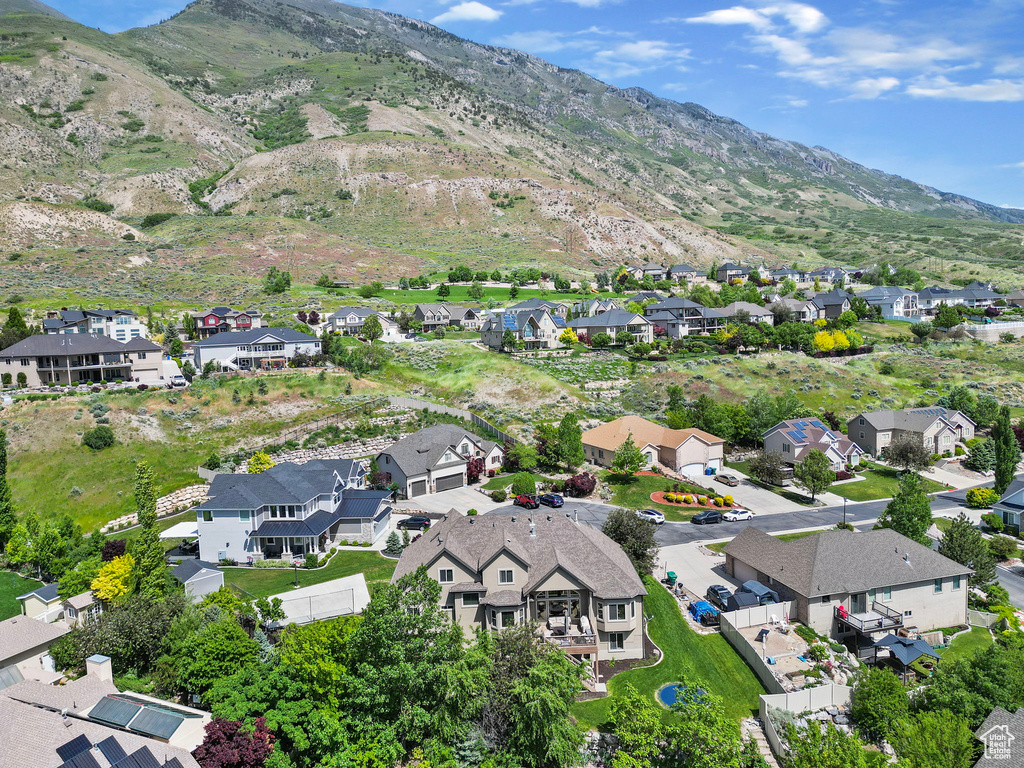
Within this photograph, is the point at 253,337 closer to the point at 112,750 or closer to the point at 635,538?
the point at 635,538

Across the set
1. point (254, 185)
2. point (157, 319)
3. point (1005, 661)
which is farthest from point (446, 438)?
point (254, 185)

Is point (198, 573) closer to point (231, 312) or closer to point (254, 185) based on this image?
point (231, 312)

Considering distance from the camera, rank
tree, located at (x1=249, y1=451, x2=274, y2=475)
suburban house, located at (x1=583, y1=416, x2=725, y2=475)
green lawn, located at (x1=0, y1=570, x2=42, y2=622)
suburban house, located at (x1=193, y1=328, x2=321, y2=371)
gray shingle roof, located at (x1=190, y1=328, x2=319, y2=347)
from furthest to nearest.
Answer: gray shingle roof, located at (x1=190, y1=328, x2=319, y2=347) → suburban house, located at (x1=193, y1=328, x2=321, y2=371) → suburban house, located at (x1=583, y1=416, x2=725, y2=475) → tree, located at (x1=249, y1=451, x2=274, y2=475) → green lawn, located at (x1=0, y1=570, x2=42, y2=622)

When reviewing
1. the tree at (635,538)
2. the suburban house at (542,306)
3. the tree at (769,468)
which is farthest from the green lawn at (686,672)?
the suburban house at (542,306)

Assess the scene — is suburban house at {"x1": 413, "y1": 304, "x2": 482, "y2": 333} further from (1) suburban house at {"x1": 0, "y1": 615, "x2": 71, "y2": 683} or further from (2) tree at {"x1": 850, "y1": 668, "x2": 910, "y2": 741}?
(2) tree at {"x1": 850, "y1": 668, "x2": 910, "y2": 741}

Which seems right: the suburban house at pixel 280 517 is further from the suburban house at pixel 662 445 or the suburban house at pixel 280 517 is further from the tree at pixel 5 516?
the suburban house at pixel 662 445

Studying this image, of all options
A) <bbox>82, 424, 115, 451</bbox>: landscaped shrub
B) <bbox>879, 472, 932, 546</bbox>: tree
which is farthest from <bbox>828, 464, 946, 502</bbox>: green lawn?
<bbox>82, 424, 115, 451</bbox>: landscaped shrub
